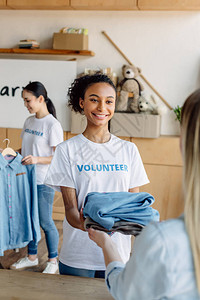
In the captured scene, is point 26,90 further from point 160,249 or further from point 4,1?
point 160,249

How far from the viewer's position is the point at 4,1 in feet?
12.5

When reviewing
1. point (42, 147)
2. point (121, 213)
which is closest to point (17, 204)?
point (42, 147)

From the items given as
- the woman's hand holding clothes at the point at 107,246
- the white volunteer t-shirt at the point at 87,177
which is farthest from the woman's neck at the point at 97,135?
the woman's hand holding clothes at the point at 107,246

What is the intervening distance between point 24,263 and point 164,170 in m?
1.64

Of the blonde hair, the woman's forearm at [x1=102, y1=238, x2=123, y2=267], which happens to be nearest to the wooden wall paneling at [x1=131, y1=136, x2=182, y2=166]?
the woman's forearm at [x1=102, y1=238, x2=123, y2=267]

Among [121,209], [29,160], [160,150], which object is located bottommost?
[160,150]

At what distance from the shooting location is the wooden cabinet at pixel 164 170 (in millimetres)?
3654

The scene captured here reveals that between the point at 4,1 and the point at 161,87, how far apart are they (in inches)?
73.9

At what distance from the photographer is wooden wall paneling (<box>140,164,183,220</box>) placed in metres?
3.67

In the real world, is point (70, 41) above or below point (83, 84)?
above

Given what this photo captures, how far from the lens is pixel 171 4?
11.5 ft

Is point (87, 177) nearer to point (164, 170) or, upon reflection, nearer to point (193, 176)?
point (193, 176)

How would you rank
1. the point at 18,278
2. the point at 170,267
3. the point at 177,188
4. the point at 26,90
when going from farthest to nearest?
1. the point at 177,188
2. the point at 26,90
3. the point at 18,278
4. the point at 170,267

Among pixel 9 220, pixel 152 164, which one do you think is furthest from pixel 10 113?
pixel 9 220
